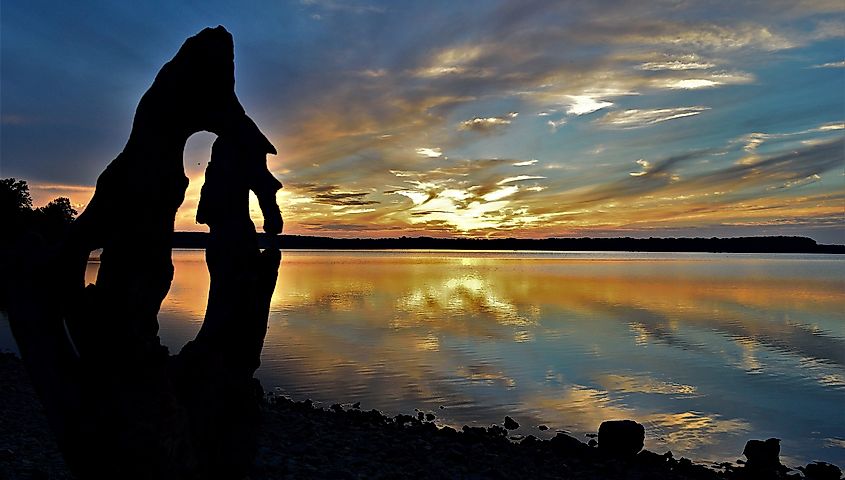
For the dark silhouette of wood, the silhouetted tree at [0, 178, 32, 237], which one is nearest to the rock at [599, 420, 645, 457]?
the dark silhouette of wood

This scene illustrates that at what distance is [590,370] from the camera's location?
29.0 metres

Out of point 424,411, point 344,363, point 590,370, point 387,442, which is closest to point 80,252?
point 387,442

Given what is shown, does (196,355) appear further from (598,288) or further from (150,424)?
(598,288)

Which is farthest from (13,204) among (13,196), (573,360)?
(573,360)

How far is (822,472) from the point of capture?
51.3ft

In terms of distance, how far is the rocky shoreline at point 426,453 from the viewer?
13.2m

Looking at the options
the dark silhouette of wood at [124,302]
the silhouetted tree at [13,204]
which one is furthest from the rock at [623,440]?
the silhouetted tree at [13,204]

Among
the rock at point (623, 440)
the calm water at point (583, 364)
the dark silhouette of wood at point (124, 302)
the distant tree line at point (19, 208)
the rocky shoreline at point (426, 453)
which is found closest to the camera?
the dark silhouette of wood at point (124, 302)

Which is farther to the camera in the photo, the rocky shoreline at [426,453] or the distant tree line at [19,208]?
the distant tree line at [19,208]

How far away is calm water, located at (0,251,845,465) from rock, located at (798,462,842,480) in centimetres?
140

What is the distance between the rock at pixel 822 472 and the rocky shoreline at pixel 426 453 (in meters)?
0.02

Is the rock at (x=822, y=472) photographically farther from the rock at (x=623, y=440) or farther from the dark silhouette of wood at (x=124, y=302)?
the dark silhouette of wood at (x=124, y=302)

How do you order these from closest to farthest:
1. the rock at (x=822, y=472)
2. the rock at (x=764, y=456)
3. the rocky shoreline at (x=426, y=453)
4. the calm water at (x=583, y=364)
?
the rocky shoreline at (x=426, y=453)
the rock at (x=764, y=456)
the rock at (x=822, y=472)
the calm water at (x=583, y=364)

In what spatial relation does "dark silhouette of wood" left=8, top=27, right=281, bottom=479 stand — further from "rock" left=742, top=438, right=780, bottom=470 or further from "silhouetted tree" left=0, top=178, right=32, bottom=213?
"silhouetted tree" left=0, top=178, right=32, bottom=213
